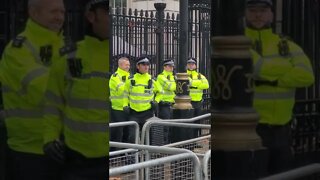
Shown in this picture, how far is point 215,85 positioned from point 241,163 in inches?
8.7

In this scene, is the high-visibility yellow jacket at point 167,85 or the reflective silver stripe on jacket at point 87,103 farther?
the high-visibility yellow jacket at point 167,85

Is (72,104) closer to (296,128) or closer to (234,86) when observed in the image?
(234,86)

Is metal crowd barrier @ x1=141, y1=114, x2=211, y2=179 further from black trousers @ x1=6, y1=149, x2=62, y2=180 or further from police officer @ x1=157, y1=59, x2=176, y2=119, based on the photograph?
police officer @ x1=157, y1=59, x2=176, y2=119

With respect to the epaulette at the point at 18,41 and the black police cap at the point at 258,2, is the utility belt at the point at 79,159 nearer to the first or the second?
the epaulette at the point at 18,41

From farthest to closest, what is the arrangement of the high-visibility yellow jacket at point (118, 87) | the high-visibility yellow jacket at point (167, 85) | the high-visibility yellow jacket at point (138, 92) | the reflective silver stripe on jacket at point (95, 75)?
the high-visibility yellow jacket at point (167, 85)
the high-visibility yellow jacket at point (138, 92)
the high-visibility yellow jacket at point (118, 87)
the reflective silver stripe on jacket at point (95, 75)

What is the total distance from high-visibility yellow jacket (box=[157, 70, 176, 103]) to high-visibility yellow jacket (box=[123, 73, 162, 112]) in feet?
2.81

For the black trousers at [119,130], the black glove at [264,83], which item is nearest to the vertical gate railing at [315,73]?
the black glove at [264,83]

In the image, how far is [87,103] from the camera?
5.00 ft

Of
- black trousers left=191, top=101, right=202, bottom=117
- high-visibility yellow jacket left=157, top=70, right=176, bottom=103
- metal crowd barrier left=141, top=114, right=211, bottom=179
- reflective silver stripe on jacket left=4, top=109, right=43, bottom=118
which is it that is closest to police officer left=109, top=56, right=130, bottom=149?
high-visibility yellow jacket left=157, top=70, right=176, bottom=103

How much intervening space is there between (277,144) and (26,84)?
71 centimetres

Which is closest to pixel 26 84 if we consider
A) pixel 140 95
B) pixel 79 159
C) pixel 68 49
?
pixel 68 49

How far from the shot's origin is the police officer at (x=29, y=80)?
141 cm

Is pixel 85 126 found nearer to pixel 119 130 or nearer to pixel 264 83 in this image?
pixel 264 83

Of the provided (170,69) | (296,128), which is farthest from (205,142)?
(170,69)
